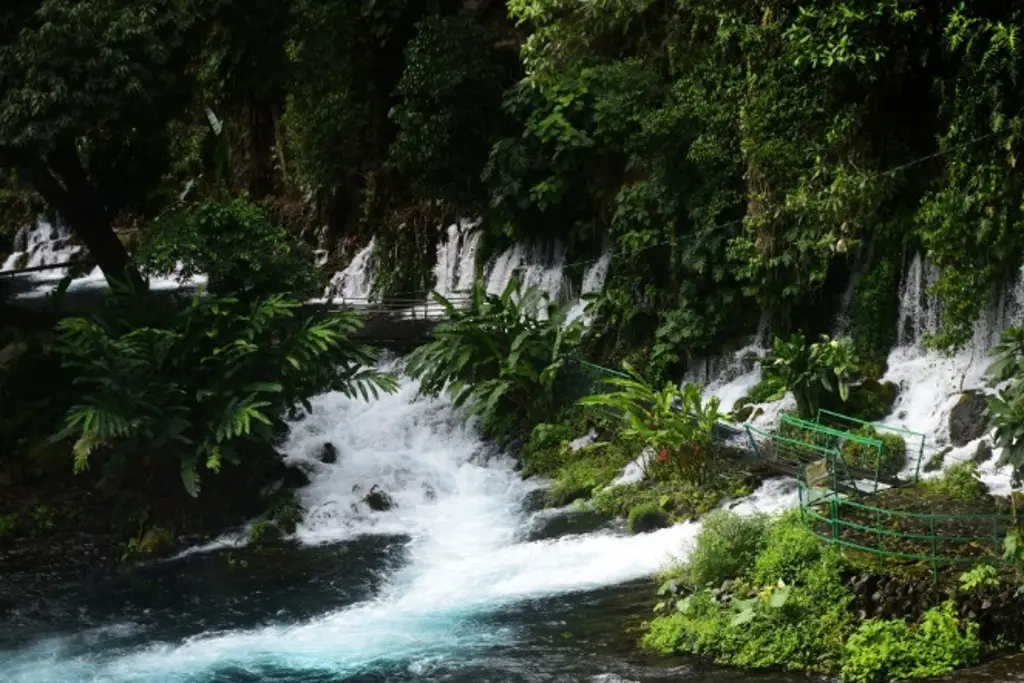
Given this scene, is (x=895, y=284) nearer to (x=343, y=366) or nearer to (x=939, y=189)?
(x=939, y=189)

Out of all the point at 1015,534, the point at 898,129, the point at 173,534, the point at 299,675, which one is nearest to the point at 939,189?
the point at 898,129

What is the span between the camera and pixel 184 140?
31.1 meters

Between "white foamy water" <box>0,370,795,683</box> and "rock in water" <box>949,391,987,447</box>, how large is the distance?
80.4 inches

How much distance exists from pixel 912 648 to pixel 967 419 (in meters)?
5.02

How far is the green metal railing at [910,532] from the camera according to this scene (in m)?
10.9

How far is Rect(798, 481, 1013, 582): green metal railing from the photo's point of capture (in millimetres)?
10891

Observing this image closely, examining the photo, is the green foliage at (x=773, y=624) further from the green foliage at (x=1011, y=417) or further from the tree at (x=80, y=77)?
the tree at (x=80, y=77)

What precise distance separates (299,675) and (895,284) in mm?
9269

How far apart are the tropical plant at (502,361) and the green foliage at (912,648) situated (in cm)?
817

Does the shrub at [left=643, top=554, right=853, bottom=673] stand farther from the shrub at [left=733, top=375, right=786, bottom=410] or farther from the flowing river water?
the shrub at [left=733, top=375, right=786, bottom=410]

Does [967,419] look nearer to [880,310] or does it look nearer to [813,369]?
[813,369]

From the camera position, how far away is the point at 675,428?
15.1 metres

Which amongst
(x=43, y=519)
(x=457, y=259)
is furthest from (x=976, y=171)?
(x=43, y=519)

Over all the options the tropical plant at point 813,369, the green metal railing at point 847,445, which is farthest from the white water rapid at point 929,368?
the tropical plant at point 813,369
